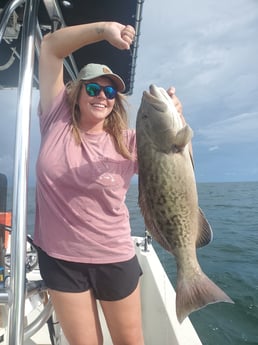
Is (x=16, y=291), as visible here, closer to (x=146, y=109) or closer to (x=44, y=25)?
(x=146, y=109)

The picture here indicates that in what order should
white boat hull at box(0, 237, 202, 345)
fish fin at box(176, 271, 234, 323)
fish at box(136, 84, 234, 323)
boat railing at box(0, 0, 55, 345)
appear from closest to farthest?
boat railing at box(0, 0, 55, 345) < fish fin at box(176, 271, 234, 323) < fish at box(136, 84, 234, 323) < white boat hull at box(0, 237, 202, 345)

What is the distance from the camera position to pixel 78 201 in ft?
6.05

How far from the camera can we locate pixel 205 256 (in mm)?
10664

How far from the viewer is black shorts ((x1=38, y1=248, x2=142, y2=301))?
1856mm

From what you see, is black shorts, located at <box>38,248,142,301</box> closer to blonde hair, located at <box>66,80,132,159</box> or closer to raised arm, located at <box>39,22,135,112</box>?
blonde hair, located at <box>66,80,132,159</box>

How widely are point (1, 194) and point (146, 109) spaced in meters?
1.24

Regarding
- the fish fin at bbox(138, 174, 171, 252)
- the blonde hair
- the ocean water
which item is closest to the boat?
the blonde hair

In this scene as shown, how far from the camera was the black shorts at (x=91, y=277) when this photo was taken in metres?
1.86

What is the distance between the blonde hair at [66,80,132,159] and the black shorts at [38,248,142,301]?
26.7 inches

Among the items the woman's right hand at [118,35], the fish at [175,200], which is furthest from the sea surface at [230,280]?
the woman's right hand at [118,35]

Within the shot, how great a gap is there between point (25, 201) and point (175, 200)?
0.84 metres

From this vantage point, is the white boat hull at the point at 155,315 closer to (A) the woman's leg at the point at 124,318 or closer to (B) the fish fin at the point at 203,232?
(A) the woman's leg at the point at 124,318

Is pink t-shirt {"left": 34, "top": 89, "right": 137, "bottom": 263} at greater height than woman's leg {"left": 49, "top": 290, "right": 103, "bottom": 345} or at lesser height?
greater

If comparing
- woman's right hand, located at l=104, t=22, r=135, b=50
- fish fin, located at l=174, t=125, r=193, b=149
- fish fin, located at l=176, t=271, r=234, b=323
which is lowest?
fish fin, located at l=176, t=271, r=234, b=323
